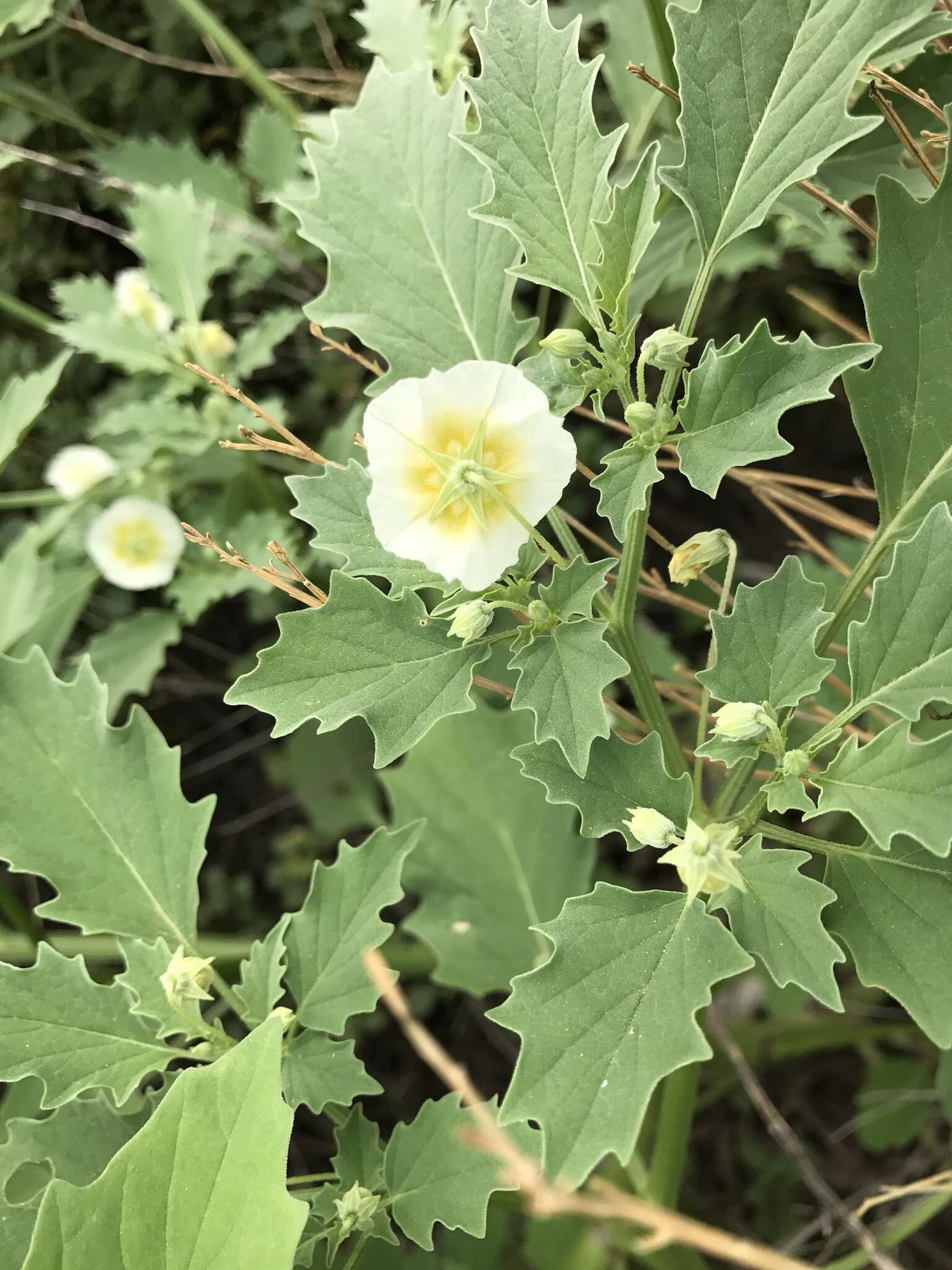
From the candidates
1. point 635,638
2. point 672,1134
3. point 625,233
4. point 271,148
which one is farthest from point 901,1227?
point 271,148

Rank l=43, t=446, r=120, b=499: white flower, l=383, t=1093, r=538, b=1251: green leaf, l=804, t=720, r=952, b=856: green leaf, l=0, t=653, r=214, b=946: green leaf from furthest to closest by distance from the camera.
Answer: l=43, t=446, r=120, b=499: white flower < l=0, t=653, r=214, b=946: green leaf < l=383, t=1093, r=538, b=1251: green leaf < l=804, t=720, r=952, b=856: green leaf

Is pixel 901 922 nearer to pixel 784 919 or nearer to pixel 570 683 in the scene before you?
pixel 784 919

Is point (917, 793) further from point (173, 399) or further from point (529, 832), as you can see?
point (173, 399)

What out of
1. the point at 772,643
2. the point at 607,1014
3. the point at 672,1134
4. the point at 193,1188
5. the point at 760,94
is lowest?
the point at 672,1134

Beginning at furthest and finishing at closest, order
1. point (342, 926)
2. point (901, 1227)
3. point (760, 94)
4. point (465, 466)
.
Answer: point (901, 1227) → point (342, 926) → point (760, 94) → point (465, 466)

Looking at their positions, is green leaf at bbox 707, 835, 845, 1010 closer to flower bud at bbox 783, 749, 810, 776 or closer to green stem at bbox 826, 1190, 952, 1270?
flower bud at bbox 783, 749, 810, 776

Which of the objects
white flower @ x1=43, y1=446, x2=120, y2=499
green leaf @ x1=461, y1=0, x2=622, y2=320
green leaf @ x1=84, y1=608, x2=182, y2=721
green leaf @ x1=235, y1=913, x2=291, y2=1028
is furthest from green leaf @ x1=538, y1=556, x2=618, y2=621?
white flower @ x1=43, y1=446, x2=120, y2=499

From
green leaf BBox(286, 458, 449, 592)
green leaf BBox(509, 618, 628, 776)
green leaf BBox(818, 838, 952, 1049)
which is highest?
green leaf BBox(286, 458, 449, 592)
